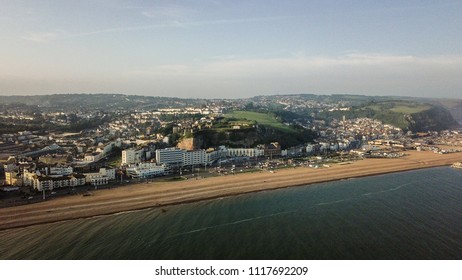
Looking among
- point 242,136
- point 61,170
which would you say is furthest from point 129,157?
point 242,136

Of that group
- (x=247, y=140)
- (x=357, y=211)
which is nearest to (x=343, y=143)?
(x=247, y=140)

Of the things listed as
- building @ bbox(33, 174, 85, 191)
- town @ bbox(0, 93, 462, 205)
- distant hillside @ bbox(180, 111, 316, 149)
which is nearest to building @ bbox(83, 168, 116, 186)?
town @ bbox(0, 93, 462, 205)

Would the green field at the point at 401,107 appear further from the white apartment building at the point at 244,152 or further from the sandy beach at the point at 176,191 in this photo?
the white apartment building at the point at 244,152

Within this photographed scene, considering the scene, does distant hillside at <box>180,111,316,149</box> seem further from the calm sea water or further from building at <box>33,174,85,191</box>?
the calm sea water

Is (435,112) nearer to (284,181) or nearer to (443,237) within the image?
(284,181)

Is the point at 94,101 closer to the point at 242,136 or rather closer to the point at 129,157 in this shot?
the point at 242,136

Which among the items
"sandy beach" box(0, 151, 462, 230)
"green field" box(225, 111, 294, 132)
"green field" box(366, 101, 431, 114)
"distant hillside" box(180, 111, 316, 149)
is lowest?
"sandy beach" box(0, 151, 462, 230)
